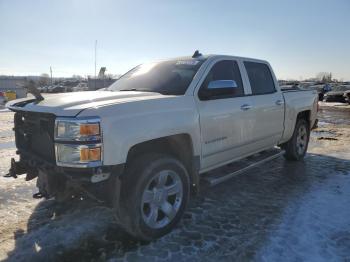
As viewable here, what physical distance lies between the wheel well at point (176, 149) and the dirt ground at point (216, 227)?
66 cm

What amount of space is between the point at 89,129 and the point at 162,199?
1.21 meters

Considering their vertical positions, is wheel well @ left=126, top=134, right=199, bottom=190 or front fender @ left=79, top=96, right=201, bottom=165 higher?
front fender @ left=79, top=96, right=201, bottom=165

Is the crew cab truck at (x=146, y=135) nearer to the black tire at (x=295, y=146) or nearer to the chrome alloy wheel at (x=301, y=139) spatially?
the black tire at (x=295, y=146)

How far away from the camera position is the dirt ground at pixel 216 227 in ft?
10.8

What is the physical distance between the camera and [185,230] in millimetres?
3812

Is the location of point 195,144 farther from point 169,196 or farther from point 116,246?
point 116,246

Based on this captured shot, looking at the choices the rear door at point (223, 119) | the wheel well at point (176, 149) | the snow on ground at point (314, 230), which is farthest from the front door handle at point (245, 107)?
the snow on ground at point (314, 230)

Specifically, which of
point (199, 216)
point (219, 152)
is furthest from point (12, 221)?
point (219, 152)

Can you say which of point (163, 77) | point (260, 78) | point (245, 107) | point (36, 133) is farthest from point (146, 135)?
point (260, 78)

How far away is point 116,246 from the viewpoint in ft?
11.2

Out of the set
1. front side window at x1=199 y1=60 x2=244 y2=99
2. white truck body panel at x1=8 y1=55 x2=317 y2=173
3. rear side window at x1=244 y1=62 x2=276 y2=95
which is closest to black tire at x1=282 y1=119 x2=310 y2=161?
white truck body panel at x1=8 y1=55 x2=317 y2=173

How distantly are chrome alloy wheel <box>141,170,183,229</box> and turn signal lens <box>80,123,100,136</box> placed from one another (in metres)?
0.82

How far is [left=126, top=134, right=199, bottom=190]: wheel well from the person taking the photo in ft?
11.6

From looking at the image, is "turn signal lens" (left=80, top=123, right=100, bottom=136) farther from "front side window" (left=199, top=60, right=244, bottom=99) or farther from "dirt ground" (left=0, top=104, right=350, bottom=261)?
"front side window" (left=199, top=60, right=244, bottom=99)
